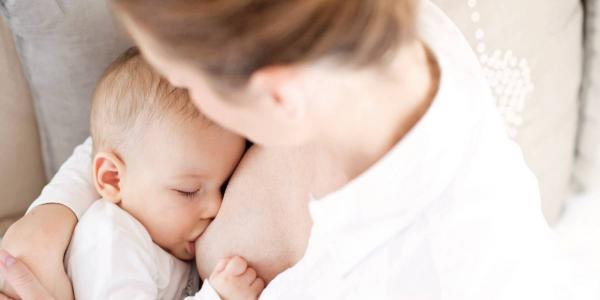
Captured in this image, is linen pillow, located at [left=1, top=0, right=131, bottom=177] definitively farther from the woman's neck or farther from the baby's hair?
the woman's neck

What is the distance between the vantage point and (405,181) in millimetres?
698

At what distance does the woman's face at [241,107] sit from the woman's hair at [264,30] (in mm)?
19

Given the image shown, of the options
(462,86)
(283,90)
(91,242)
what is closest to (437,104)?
(462,86)

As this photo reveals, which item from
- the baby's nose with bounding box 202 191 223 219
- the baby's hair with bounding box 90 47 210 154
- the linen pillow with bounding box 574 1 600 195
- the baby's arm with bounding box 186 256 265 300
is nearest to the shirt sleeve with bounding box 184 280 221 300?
the baby's arm with bounding box 186 256 265 300

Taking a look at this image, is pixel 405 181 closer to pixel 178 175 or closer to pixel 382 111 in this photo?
pixel 382 111

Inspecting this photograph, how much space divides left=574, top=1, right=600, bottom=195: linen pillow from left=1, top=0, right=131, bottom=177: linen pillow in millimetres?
744

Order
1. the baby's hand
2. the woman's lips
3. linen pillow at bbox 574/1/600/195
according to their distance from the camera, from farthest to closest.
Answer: linen pillow at bbox 574/1/600/195, the woman's lips, the baby's hand

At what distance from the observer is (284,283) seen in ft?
2.66

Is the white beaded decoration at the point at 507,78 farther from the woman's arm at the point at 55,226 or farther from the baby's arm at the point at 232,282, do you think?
the woman's arm at the point at 55,226

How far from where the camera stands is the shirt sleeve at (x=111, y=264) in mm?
919

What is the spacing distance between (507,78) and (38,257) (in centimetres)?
72

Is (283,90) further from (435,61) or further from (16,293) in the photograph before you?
(16,293)

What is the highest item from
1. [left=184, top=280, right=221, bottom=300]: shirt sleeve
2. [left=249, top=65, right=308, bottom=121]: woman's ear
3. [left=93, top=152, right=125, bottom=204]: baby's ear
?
[left=249, top=65, right=308, bottom=121]: woman's ear

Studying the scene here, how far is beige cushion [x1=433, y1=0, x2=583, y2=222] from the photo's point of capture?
42.1 inches
